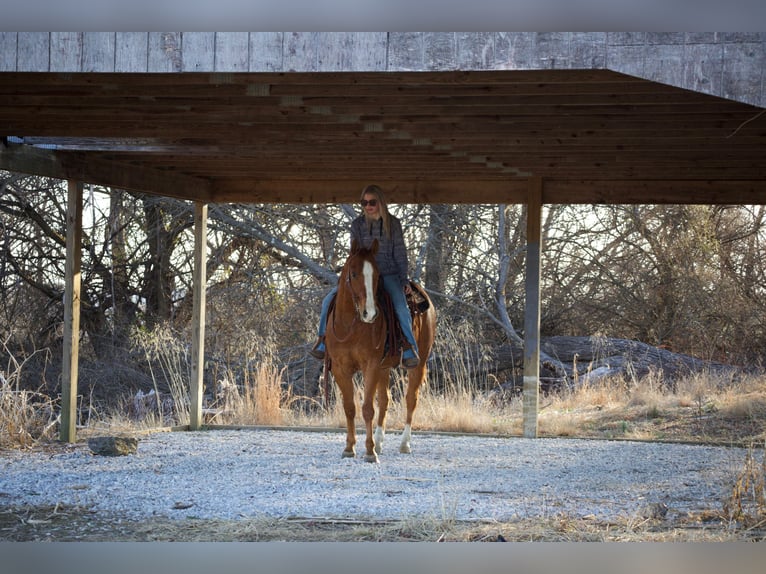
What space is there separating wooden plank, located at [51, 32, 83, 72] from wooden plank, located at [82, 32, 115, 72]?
0.03 m

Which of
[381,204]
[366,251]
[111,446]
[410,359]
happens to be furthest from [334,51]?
[111,446]

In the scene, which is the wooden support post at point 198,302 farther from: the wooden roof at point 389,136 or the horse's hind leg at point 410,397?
the horse's hind leg at point 410,397

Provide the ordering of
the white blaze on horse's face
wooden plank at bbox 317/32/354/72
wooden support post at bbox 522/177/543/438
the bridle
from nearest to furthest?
wooden plank at bbox 317/32/354/72, the white blaze on horse's face, the bridle, wooden support post at bbox 522/177/543/438

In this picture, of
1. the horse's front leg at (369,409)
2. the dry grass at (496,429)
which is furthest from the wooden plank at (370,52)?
the horse's front leg at (369,409)

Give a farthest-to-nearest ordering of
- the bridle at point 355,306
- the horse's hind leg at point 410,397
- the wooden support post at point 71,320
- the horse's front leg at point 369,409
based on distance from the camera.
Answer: the wooden support post at point 71,320
the horse's hind leg at point 410,397
the horse's front leg at point 369,409
the bridle at point 355,306

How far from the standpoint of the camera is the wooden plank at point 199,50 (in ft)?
17.7

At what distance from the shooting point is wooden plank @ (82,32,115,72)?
5.49 metres

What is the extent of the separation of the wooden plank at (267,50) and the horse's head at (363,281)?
299 cm

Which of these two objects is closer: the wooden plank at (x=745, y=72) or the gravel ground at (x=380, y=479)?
the wooden plank at (x=745, y=72)

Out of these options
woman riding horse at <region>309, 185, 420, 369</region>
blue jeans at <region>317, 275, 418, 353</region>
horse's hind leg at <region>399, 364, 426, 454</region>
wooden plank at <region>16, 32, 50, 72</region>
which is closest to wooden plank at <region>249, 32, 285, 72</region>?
wooden plank at <region>16, 32, 50, 72</region>

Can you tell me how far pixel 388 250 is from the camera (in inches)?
351

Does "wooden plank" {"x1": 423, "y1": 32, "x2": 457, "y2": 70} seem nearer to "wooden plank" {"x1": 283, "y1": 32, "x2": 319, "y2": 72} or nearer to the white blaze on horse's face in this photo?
"wooden plank" {"x1": 283, "y1": 32, "x2": 319, "y2": 72}

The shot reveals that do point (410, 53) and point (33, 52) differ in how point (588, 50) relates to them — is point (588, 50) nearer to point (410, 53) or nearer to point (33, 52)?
point (410, 53)

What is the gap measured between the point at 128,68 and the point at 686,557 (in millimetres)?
3898
